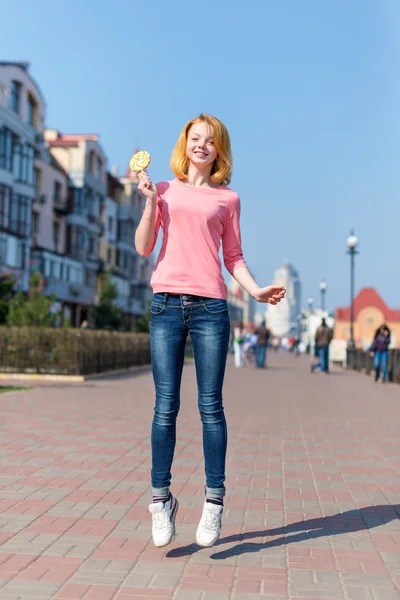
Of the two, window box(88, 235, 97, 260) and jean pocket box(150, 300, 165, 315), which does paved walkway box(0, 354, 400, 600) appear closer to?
jean pocket box(150, 300, 165, 315)

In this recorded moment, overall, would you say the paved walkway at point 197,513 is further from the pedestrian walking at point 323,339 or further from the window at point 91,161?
the window at point 91,161

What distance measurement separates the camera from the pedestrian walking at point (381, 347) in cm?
2028

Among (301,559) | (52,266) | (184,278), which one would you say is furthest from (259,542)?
(52,266)

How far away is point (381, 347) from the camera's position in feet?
66.9

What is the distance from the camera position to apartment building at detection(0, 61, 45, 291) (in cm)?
3850

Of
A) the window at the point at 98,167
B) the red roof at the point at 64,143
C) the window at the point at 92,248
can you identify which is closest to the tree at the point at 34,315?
the red roof at the point at 64,143

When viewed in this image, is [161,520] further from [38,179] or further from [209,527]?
[38,179]

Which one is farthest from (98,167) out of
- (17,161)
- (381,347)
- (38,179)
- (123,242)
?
(381,347)

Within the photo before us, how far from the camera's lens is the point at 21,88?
41.3 m

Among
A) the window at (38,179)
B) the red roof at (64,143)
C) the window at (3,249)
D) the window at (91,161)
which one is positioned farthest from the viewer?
the window at (91,161)

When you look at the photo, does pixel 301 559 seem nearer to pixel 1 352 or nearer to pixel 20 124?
pixel 1 352

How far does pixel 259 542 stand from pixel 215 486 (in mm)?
447

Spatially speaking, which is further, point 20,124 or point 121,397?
point 20,124

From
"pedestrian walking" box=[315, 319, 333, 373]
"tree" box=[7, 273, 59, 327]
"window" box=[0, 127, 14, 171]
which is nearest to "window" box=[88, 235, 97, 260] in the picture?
"window" box=[0, 127, 14, 171]
